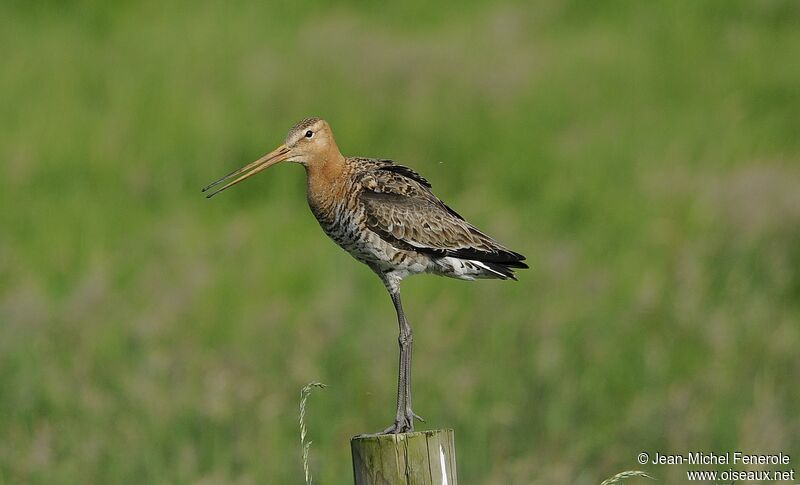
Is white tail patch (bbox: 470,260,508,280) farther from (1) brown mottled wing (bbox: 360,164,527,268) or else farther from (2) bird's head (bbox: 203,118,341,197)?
(2) bird's head (bbox: 203,118,341,197)

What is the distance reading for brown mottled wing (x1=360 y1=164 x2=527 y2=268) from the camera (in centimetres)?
599

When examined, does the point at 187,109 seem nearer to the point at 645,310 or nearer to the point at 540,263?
the point at 540,263

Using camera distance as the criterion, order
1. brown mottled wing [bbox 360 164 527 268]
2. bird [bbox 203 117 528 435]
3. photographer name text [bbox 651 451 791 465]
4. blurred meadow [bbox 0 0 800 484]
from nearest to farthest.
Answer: bird [bbox 203 117 528 435]
brown mottled wing [bbox 360 164 527 268]
photographer name text [bbox 651 451 791 465]
blurred meadow [bbox 0 0 800 484]

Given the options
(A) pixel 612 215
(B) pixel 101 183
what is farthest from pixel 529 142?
(B) pixel 101 183

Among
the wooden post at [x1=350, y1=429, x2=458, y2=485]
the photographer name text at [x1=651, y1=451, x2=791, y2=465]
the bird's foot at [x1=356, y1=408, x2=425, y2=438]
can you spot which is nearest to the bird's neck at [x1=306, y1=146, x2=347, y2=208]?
the bird's foot at [x1=356, y1=408, x2=425, y2=438]

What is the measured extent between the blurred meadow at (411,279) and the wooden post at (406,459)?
4.31m

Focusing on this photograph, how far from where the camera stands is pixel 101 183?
1345 centimetres

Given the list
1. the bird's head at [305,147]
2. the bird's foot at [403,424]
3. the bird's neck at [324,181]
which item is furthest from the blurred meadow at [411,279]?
the bird's head at [305,147]

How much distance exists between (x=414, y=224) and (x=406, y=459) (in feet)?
5.72

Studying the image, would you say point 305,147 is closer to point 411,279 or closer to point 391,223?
point 391,223

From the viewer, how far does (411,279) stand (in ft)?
39.2

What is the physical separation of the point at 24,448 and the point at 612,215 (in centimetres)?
689

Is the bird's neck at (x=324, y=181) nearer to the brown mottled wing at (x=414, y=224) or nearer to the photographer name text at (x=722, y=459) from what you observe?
the brown mottled wing at (x=414, y=224)

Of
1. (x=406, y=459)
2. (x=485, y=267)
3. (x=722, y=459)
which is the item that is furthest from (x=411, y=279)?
(x=406, y=459)
